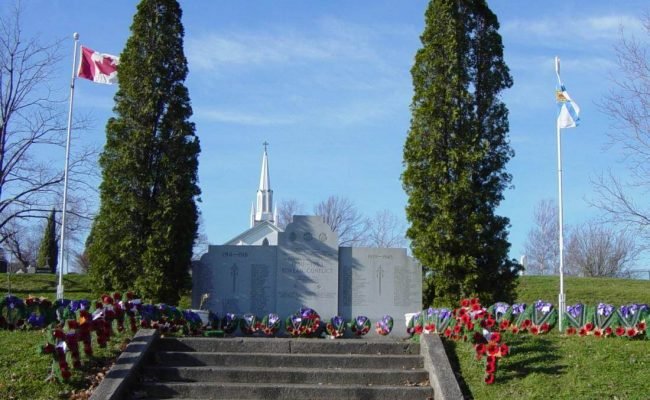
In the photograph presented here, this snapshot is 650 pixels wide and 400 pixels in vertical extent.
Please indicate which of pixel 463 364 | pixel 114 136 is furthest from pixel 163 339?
pixel 114 136

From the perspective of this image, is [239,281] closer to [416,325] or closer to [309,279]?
[309,279]

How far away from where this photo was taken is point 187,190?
59.1 ft

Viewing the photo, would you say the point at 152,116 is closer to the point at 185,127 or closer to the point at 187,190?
the point at 185,127

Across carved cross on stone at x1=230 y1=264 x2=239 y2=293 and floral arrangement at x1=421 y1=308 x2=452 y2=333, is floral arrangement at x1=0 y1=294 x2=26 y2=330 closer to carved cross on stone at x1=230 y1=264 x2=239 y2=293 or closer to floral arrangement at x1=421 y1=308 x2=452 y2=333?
carved cross on stone at x1=230 y1=264 x2=239 y2=293

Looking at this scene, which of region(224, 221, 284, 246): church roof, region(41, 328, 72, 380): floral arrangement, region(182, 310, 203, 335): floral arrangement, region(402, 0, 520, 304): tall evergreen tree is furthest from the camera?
region(224, 221, 284, 246): church roof

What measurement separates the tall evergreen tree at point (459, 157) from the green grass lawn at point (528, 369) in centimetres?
586

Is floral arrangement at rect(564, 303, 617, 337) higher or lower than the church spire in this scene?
lower

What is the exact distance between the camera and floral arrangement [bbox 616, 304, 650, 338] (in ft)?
36.2

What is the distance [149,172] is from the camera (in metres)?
18.3

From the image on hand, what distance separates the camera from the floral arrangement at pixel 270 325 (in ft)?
45.7

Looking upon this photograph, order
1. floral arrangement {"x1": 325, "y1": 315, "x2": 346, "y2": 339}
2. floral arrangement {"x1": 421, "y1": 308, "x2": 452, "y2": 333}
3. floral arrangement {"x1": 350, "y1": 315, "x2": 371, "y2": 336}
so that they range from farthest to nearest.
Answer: floral arrangement {"x1": 350, "y1": 315, "x2": 371, "y2": 336} < floral arrangement {"x1": 325, "y1": 315, "x2": 346, "y2": 339} < floral arrangement {"x1": 421, "y1": 308, "x2": 452, "y2": 333}

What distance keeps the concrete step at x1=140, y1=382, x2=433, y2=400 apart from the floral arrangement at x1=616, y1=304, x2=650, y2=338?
368 cm

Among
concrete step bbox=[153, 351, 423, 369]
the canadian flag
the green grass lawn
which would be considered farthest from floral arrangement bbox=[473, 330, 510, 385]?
the canadian flag

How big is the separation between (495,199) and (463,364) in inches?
328
